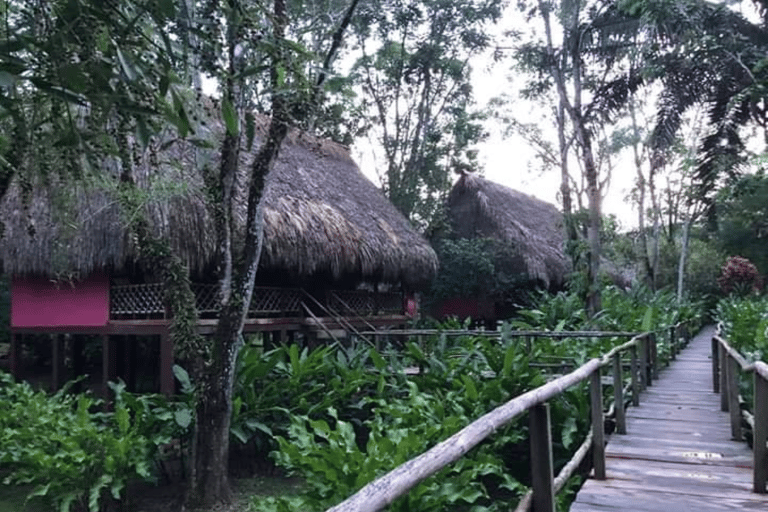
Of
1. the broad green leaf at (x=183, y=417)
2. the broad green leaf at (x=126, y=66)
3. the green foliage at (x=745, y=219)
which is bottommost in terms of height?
the broad green leaf at (x=183, y=417)

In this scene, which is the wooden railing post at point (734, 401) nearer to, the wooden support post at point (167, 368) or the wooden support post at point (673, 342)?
the wooden support post at point (673, 342)

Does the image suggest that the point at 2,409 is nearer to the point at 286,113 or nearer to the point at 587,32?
the point at 286,113

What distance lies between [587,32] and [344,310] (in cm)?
640

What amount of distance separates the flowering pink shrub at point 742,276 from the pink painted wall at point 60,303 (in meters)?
16.1

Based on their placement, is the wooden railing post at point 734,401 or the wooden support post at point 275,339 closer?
the wooden railing post at point 734,401

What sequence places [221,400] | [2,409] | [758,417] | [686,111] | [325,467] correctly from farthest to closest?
[686,111] < [2,409] < [221,400] < [325,467] < [758,417]

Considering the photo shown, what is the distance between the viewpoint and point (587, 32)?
38.8 feet

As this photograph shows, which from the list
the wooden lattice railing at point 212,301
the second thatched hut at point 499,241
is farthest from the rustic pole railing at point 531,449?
the second thatched hut at point 499,241

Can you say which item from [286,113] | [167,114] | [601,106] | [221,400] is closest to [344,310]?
[601,106]

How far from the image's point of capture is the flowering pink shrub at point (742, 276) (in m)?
18.8

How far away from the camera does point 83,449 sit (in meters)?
5.75

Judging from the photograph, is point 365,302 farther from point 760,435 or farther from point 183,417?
point 760,435

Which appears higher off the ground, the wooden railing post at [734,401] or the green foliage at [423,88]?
the green foliage at [423,88]

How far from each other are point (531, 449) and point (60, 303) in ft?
28.9
